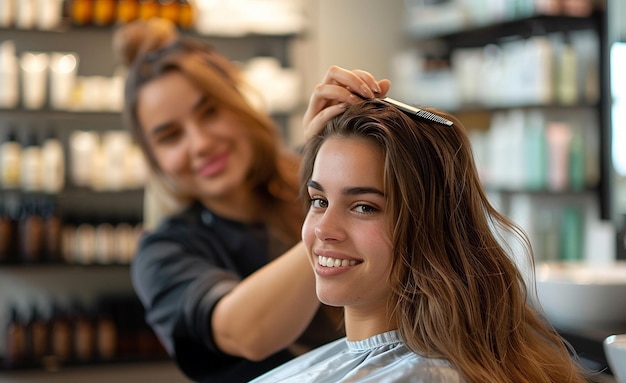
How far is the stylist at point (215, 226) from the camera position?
160 cm

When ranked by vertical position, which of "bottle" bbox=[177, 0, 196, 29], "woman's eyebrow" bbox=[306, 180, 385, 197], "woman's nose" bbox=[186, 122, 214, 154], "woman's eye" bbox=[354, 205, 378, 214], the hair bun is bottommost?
"woman's eye" bbox=[354, 205, 378, 214]

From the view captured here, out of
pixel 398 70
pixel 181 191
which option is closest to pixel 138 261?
pixel 181 191

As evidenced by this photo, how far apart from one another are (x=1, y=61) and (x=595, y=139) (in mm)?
2678

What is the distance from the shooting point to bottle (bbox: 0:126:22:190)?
415 centimetres

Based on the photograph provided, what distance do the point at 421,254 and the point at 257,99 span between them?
2715 millimetres

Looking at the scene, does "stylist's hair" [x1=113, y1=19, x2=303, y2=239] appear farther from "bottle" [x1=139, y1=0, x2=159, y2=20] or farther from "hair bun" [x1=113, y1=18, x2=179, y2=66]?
A: "bottle" [x1=139, y1=0, x2=159, y2=20]

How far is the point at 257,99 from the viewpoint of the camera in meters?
3.79

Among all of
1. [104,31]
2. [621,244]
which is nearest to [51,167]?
[104,31]

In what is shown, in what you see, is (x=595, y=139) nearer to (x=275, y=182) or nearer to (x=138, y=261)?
(x=275, y=182)

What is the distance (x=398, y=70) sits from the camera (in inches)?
180

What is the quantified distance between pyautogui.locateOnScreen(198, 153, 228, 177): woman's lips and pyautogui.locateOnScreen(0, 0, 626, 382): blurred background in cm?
A: 200

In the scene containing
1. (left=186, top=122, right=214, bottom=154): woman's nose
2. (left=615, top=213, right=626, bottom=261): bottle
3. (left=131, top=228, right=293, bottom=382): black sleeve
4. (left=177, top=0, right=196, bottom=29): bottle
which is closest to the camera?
(left=131, top=228, right=293, bottom=382): black sleeve

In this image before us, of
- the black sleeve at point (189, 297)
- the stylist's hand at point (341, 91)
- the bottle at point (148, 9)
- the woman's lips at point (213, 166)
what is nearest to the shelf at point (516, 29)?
the bottle at point (148, 9)

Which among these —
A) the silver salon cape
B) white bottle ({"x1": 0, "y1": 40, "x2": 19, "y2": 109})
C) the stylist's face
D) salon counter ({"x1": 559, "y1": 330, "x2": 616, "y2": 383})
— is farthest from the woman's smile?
white bottle ({"x1": 0, "y1": 40, "x2": 19, "y2": 109})
